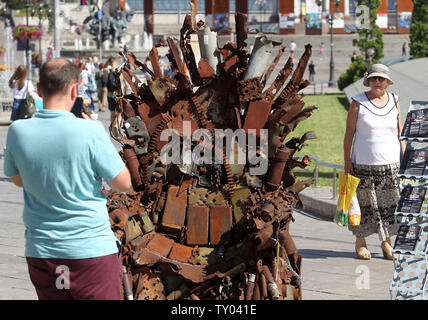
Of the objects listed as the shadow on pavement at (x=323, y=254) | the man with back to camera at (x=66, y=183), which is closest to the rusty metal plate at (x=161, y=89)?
the man with back to camera at (x=66, y=183)

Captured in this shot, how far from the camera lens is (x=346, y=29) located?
69.4 metres

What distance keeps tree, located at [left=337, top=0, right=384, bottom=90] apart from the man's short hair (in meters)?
32.1

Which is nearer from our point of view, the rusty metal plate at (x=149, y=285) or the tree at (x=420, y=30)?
the rusty metal plate at (x=149, y=285)

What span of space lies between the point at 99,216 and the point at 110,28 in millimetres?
58522

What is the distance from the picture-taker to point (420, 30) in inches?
→ 1414

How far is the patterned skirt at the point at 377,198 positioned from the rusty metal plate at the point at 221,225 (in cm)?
274

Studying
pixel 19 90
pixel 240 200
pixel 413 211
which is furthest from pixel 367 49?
pixel 240 200

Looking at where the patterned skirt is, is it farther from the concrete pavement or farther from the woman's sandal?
the concrete pavement

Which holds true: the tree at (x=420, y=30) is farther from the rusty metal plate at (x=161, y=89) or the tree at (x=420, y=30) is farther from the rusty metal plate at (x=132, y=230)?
the rusty metal plate at (x=132, y=230)

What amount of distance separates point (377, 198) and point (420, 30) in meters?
28.6

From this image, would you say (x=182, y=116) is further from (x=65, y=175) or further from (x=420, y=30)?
(x=420, y=30)

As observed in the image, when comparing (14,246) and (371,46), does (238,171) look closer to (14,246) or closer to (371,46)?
(14,246)

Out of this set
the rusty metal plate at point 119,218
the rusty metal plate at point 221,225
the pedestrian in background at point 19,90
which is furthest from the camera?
the pedestrian in background at point 19,90

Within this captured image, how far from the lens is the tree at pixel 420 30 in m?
35.9
